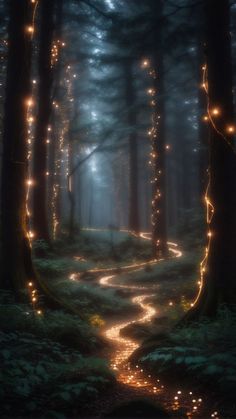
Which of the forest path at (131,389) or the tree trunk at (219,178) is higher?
the tree trunk at (219,178)

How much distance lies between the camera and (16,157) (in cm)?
Answer: 958

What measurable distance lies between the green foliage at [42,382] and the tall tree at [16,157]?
2.76 metres

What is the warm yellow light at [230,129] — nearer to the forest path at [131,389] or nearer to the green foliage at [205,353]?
the green foliage at [205,353]

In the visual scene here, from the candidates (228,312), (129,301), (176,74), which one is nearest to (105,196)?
(176,74)

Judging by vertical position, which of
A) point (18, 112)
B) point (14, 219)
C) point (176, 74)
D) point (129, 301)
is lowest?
point (129, 301)

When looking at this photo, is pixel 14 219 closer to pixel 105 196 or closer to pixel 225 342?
pixel 225 342

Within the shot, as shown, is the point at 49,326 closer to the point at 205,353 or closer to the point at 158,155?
the point at 205,353

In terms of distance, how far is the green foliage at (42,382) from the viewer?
4.84 meters

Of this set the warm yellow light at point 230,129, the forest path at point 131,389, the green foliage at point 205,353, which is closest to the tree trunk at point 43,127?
the forest path at point 131,389

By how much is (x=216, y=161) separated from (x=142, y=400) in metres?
5.19

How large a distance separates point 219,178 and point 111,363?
397 cm

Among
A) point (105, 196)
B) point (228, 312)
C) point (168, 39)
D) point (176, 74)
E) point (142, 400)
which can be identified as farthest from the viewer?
point (105, 196)

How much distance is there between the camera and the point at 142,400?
206 inches

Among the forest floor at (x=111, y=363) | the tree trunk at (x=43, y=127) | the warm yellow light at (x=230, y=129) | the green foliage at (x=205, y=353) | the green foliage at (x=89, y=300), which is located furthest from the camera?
the tree trunk at (x=43, y=127)
